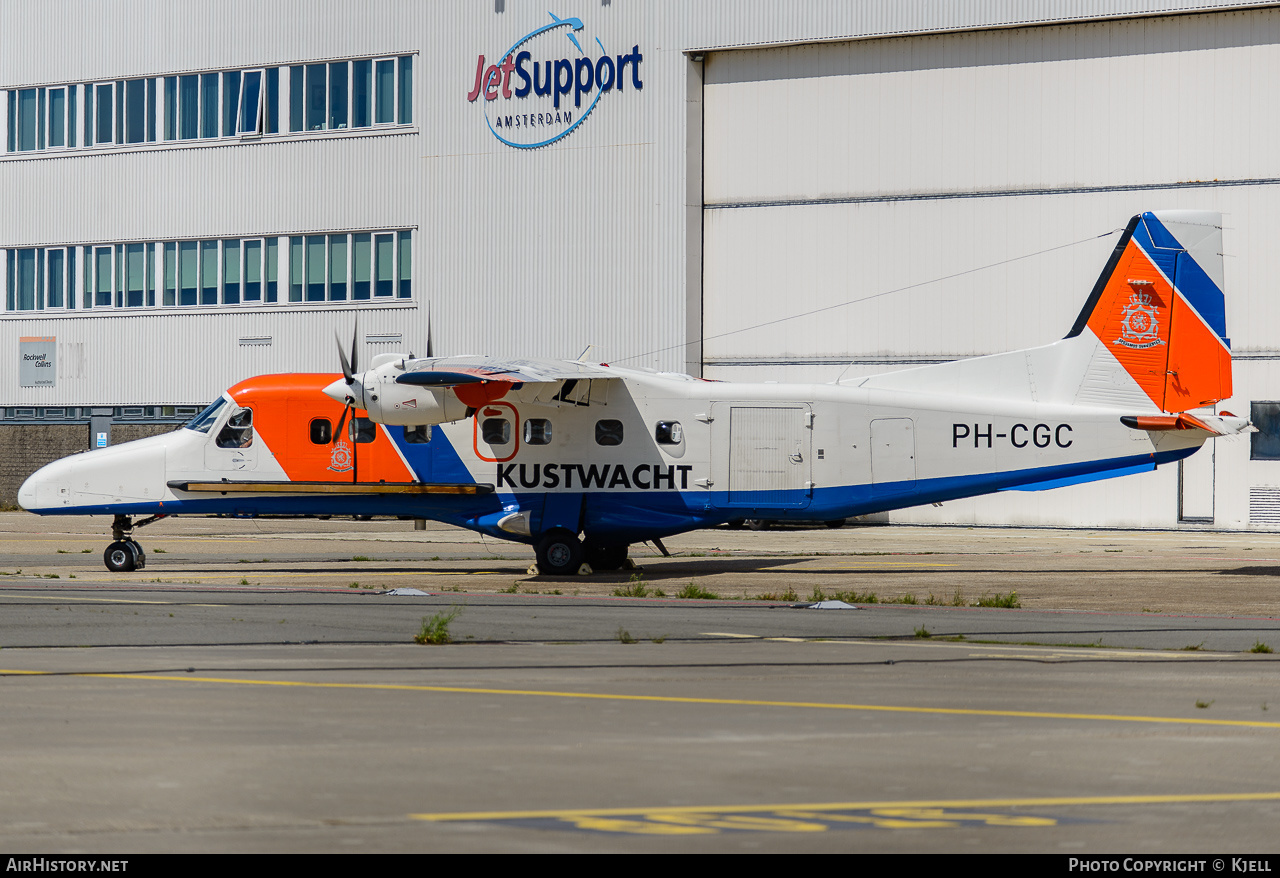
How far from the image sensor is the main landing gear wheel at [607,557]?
27844 millimetres

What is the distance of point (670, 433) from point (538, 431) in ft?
7.86

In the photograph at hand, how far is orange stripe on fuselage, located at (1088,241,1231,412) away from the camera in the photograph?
25219mm

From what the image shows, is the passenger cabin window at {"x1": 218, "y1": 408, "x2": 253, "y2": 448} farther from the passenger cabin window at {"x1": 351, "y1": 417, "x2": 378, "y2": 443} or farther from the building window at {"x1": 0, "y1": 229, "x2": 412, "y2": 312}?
the building window at {"x1": 0, "y1": 229, "x2": 412, "y2": 312}

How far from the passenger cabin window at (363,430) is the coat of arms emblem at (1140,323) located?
13.3 meters

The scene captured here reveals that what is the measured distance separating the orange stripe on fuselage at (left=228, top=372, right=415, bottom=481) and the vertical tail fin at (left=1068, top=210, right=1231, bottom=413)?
12640 millimetres

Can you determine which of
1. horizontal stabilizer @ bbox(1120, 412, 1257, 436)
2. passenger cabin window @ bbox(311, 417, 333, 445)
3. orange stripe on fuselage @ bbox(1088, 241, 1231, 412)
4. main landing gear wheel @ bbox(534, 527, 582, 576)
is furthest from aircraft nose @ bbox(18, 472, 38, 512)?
horizontal stabilizer @ bbox(1120, 412, 1257, 436)

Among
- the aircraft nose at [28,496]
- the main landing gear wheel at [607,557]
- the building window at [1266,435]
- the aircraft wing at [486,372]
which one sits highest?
the aircraft wing at [486,372]

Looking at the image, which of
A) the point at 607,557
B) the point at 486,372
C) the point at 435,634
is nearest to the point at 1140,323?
the point at 607,557

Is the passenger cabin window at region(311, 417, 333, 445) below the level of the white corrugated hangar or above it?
below

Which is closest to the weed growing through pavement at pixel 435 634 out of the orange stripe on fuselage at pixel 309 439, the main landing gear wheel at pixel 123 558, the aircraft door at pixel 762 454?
the aircraft door at pixel 762 454

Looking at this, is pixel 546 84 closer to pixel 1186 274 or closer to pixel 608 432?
pixel 608 432

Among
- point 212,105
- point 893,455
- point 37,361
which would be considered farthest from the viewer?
point 37,361

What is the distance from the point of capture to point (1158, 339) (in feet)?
83.5

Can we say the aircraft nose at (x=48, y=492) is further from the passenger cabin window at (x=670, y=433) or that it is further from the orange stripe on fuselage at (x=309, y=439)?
the passenger cabin window at (x=670, y=433)
